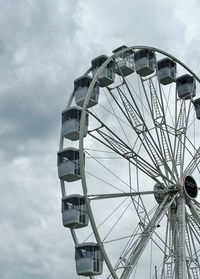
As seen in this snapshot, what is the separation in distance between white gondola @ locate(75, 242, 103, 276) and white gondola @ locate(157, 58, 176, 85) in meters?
11.6

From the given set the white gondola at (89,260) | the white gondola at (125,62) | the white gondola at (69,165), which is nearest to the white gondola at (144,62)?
the white gondola at (125,62)

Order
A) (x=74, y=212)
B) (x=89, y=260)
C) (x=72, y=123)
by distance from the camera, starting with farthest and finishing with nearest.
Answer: (x=72, y=123) < (x=74, y=212) < (x=89, y=260)

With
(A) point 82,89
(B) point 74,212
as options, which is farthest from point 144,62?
(B) point 74,212

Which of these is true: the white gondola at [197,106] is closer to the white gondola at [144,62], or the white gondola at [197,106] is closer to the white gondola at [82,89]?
the white gondola at [144,62]

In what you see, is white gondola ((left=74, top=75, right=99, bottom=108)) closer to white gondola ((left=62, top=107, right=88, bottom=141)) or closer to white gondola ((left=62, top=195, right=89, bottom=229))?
white gondola ((left=62, top=107, right=88, bottom=141))

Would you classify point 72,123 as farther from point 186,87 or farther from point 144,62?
point 186,87

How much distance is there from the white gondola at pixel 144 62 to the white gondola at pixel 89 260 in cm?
1056

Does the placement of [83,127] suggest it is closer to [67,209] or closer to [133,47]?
[67,209]

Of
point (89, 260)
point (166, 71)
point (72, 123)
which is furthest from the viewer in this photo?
point (166, 71)

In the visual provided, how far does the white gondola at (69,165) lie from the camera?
27969mm

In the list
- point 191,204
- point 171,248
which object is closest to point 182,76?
point 191,204

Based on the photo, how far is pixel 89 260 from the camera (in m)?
26.5

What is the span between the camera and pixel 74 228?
27.9 meters

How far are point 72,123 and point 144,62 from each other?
618 cm
